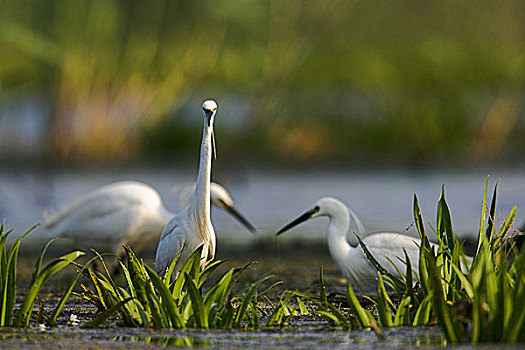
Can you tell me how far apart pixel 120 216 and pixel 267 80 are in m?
5.15

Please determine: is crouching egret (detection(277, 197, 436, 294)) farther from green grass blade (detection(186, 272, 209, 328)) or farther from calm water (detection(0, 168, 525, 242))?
calm water (detection(0, 168, 525, 242))

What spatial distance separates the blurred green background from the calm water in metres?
0.39

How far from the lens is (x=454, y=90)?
13531 millimetres

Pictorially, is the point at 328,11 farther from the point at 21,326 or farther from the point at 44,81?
the point at 21,326

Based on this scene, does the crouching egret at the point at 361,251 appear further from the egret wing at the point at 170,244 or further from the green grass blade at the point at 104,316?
the green grass blade at the point at 104,316

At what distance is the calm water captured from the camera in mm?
10031

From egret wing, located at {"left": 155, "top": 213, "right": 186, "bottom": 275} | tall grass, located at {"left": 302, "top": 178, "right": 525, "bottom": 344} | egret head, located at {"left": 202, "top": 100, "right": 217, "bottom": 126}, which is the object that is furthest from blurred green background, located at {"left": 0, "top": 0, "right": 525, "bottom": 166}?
tall grass, located at {"left": 302, "top": 178, "right": 525, "bottom": 344}

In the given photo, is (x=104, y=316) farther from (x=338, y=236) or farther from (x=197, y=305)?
(x=338, y=236)

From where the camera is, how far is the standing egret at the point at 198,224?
4922mm

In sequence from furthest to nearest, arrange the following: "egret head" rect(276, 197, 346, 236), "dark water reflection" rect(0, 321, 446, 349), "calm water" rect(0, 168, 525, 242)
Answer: "calm water" rect(0, 168, 525, 242)
"egret head" rect(276, 197, 346, 236)
"dark water reflection" rect(0, 321, 446, 349)

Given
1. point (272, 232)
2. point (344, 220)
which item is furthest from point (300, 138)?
point (344, 220)

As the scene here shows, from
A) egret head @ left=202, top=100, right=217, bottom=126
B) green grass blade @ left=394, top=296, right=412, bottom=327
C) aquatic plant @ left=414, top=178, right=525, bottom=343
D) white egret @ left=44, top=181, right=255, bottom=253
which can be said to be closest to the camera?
aquatic plant @ left=414, top=178, right=525, bottom=343

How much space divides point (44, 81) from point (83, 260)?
4.31 metres

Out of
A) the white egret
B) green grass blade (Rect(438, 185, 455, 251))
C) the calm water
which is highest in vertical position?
green grass blade (Rect(438, 185, 455, 251))
